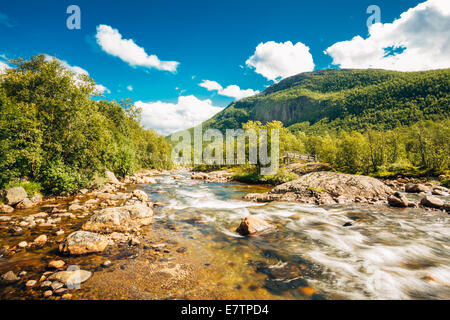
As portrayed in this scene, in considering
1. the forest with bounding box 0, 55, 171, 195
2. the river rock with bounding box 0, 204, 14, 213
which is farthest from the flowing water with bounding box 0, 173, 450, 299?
the forest with bounding box 0, 55, 171, 195

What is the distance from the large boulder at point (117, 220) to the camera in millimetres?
10302

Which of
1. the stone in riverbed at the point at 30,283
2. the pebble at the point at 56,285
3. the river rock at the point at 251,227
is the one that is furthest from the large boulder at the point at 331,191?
the stone in riverbed at the point at 30,283

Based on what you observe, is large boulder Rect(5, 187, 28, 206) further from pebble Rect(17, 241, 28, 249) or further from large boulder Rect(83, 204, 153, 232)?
pebble Rect(17, 241, 28, 249)

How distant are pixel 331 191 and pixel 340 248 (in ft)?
39.5

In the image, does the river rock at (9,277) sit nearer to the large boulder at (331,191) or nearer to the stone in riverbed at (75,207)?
the stone in riverbed at (75,207)

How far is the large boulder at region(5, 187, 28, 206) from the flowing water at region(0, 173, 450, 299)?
10.8m

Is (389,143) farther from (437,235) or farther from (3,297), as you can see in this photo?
(3,297)

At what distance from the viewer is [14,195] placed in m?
14.5

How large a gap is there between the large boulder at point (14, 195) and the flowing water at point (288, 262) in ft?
35.4

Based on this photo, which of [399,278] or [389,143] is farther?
[389,143]

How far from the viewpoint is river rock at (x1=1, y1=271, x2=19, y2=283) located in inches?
232
